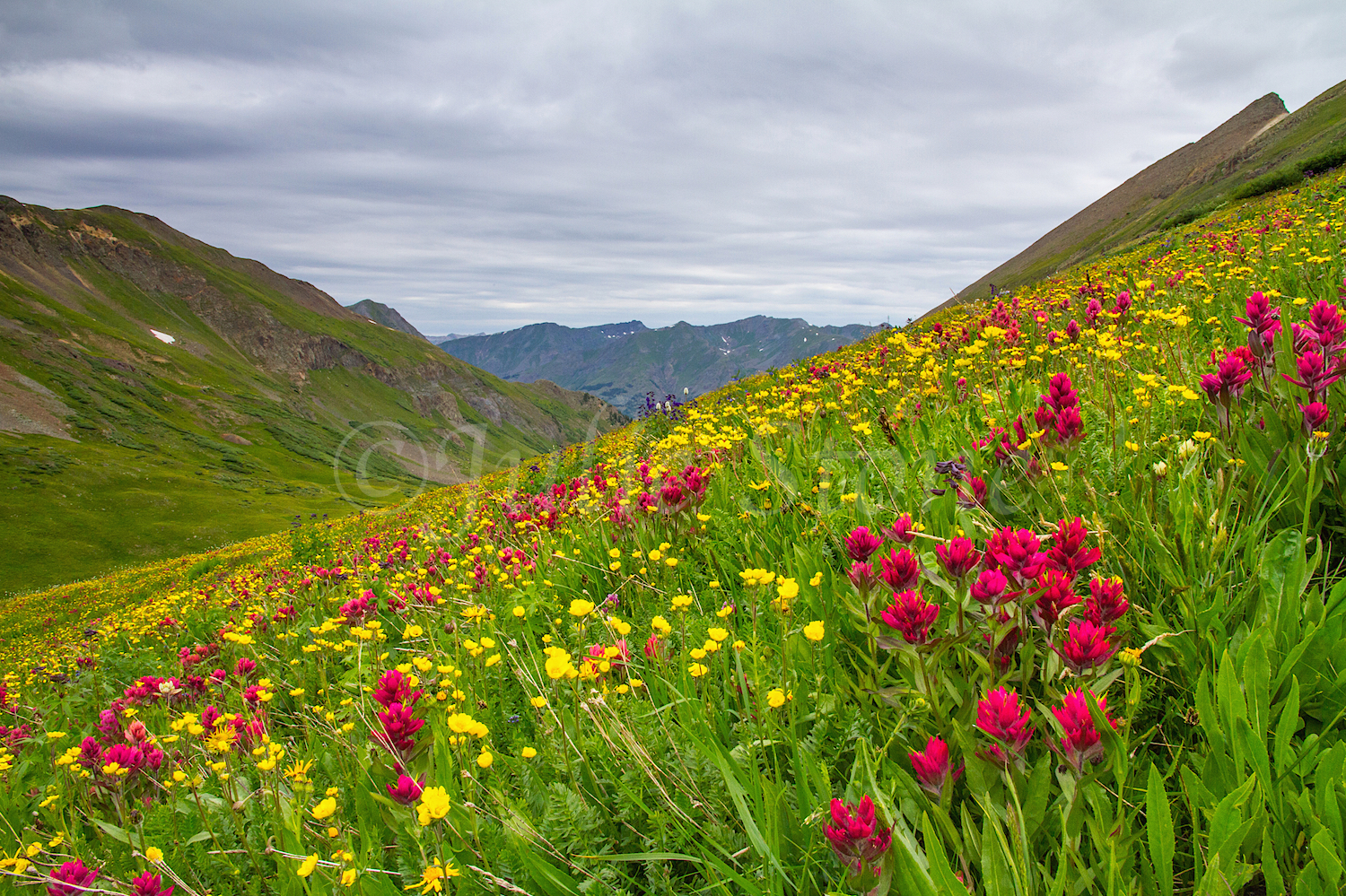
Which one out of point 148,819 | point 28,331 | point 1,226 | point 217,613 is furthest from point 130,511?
point 1,226

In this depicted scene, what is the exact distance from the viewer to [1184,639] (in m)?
2.08

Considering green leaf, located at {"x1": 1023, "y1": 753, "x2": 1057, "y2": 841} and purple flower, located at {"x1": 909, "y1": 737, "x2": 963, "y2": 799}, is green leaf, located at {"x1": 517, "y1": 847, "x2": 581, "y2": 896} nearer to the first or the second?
purple flower, located at {"x1": 909, "y1": 737, "x2": 963, "y2": 799}

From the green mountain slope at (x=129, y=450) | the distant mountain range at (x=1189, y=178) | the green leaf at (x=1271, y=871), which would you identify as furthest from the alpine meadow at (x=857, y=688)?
the distant mountain range at (x=1189, y=178)

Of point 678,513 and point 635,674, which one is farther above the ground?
point 678,513

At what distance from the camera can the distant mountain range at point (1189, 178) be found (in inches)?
3730

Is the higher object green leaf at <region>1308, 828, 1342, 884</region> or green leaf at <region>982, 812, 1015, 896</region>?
green leaf at <region>1308, 828, 1342, 884</region>

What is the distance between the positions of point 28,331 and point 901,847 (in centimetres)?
21224

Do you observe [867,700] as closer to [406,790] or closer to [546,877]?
[546,877]

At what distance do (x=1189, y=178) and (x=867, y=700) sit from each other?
16635 cm

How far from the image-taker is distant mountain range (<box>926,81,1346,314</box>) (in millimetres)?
94750

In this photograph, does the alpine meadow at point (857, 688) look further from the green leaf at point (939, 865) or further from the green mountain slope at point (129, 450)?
the green mountain slope at point (129, 450)

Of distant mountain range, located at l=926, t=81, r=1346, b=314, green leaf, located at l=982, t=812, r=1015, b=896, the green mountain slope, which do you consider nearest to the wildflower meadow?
green leaf, located at l=982, t=812, r=1015, b=896

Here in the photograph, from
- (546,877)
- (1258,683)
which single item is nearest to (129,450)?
(546,877)

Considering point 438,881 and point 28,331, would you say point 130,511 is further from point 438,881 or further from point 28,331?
point 438,881
